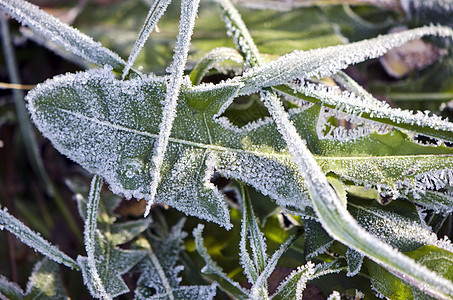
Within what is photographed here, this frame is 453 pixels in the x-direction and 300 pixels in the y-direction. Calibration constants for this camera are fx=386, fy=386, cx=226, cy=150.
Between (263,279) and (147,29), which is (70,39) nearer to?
(147,29)

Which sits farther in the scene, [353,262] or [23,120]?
[23,120]

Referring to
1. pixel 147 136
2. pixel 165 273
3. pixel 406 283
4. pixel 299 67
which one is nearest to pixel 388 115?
pixel 299 67

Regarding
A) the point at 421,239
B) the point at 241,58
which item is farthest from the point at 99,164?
the point at 421,239

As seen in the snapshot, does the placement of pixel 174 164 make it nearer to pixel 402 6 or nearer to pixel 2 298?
pixel 2 298

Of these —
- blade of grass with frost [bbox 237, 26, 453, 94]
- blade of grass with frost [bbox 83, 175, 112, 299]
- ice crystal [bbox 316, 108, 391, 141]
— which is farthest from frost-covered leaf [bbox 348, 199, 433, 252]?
blade of grass with frost [bbox 83, 175, 112, 299]

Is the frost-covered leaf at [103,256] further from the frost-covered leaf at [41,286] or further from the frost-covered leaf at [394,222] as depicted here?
the frost-covered leaf at [394,222]

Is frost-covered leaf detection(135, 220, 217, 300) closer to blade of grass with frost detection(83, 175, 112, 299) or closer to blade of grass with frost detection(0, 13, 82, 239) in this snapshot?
blade of grass with frost detection(83, 175, 112, 299)
